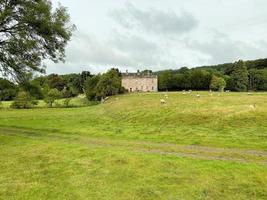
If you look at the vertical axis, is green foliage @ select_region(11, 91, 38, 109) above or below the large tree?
below

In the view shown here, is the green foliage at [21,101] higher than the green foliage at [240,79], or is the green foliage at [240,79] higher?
the green foliage at [240,79]

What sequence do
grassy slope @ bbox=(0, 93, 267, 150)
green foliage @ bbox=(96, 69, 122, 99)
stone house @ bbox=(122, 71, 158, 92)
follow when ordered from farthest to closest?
stone house @ bbox=(122, 71, 158, 92), green foliage @ bbox=(96, 69, 122, 99), grassy slope @ bbox=(0, 93, 267, 150)

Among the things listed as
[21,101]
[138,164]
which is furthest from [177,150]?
[21,101]

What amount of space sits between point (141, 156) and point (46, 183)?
19.6 feet

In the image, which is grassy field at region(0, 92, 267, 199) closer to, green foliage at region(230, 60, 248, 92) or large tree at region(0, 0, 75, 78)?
large tree at region(0, 0, 75, 78)

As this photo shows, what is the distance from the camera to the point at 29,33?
30.1 m

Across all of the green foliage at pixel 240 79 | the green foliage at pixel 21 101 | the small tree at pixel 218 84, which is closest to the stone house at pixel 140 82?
the small tree at pixel 218 84

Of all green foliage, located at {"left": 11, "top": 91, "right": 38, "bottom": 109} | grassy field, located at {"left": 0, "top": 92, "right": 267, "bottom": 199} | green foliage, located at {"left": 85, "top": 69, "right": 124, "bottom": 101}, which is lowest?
grassy field, located at {"left": 0, "top": 92, "right": 267, "bottom": 199}

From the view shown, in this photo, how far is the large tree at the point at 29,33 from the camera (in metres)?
28.8

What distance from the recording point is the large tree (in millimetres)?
28844

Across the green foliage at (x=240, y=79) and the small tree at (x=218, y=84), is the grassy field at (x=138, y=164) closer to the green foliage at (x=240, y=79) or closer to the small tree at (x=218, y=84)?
the small tree at (x=218, y=84)

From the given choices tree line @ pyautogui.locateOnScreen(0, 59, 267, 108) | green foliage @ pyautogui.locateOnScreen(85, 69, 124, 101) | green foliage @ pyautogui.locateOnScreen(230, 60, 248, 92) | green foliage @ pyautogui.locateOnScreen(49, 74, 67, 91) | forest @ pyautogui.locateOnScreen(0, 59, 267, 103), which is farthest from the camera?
green foliage @ pyautogui.locateOnScreen(49, 74, 67, 91)

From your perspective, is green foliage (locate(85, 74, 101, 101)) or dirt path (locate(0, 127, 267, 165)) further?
green foliage (locate(85, 74, 101, 101))

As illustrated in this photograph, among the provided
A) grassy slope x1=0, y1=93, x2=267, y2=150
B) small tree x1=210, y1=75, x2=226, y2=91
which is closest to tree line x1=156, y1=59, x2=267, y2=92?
small tree x1=210, y1=75, x2=226, y2=91
